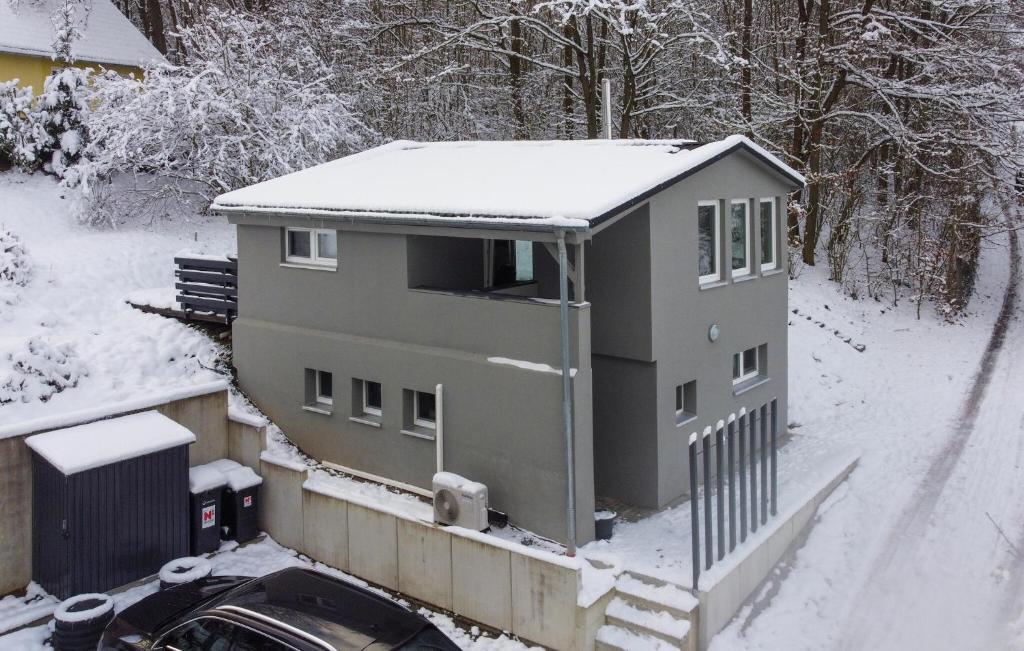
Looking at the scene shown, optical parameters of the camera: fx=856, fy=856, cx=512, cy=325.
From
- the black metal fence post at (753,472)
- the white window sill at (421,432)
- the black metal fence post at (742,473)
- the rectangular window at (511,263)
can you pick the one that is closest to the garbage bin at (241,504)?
the white window sill at (421,432)

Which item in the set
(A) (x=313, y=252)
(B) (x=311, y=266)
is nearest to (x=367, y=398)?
(B) (x=311, y=266)

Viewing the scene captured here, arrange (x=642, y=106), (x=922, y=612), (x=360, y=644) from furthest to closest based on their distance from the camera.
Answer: (x=642, y=106) → (x=922, y=612) → (x=360, y=644)

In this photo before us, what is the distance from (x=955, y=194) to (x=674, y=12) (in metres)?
9.24

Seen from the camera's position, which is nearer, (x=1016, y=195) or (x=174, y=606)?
(x=174, y=606)

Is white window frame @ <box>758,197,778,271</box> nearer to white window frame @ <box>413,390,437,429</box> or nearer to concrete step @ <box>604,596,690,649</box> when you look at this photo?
white window frame @ <box>413,390,437,429</box>

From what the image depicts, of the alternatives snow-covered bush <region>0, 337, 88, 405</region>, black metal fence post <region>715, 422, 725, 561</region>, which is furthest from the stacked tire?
black metal fence post <region>715, 422, 725, 561</region>

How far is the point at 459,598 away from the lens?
1003 centimetres

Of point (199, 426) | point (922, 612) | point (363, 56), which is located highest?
point (363, 56)

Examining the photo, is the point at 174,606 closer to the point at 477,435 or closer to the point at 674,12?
the point at 477,435

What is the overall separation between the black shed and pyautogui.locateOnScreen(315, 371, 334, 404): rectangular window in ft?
8.97

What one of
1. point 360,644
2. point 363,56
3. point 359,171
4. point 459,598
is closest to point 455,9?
point 363,56

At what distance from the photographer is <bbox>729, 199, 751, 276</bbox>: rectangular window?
13398mm

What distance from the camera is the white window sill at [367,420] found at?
12.6 m

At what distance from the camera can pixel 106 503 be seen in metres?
10.5
